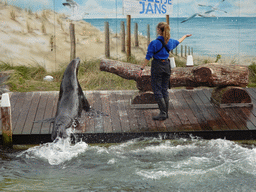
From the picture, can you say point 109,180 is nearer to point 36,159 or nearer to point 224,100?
point 36,159

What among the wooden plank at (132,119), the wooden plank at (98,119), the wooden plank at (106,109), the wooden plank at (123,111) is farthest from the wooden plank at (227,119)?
the wooden plank at (98,119)

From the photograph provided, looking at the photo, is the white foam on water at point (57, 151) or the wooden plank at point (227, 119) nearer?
the white foam on water at point (57, 151)

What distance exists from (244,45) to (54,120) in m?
6.42

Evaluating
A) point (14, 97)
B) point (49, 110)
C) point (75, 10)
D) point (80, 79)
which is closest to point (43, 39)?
point (75, 10)

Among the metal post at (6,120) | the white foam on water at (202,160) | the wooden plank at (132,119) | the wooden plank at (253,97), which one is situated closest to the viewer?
the white foam on water at (202,160)

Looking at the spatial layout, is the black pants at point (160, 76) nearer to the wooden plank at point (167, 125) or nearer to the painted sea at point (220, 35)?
the wooden plank at point (167, 125)

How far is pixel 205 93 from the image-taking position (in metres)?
7.54

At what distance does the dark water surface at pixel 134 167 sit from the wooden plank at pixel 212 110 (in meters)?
0.31

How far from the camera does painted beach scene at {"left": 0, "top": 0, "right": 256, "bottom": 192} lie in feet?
15.5

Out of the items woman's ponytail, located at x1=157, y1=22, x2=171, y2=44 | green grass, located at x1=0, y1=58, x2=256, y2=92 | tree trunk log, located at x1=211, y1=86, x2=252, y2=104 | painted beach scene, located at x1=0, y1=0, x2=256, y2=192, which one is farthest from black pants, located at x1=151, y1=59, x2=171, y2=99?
green grass, located at x1=0, y1=58, x2=256, y2=92

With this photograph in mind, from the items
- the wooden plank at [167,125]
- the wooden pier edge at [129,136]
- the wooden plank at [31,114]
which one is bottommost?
the wooden pier edge at [129,136]

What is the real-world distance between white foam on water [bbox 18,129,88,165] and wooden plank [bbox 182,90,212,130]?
1.91 m

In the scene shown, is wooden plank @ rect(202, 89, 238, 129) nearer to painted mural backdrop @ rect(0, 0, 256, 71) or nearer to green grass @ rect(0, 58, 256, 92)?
green grass @ rect(0, 58, 256, 92)

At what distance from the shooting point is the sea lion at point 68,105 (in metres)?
5.37
